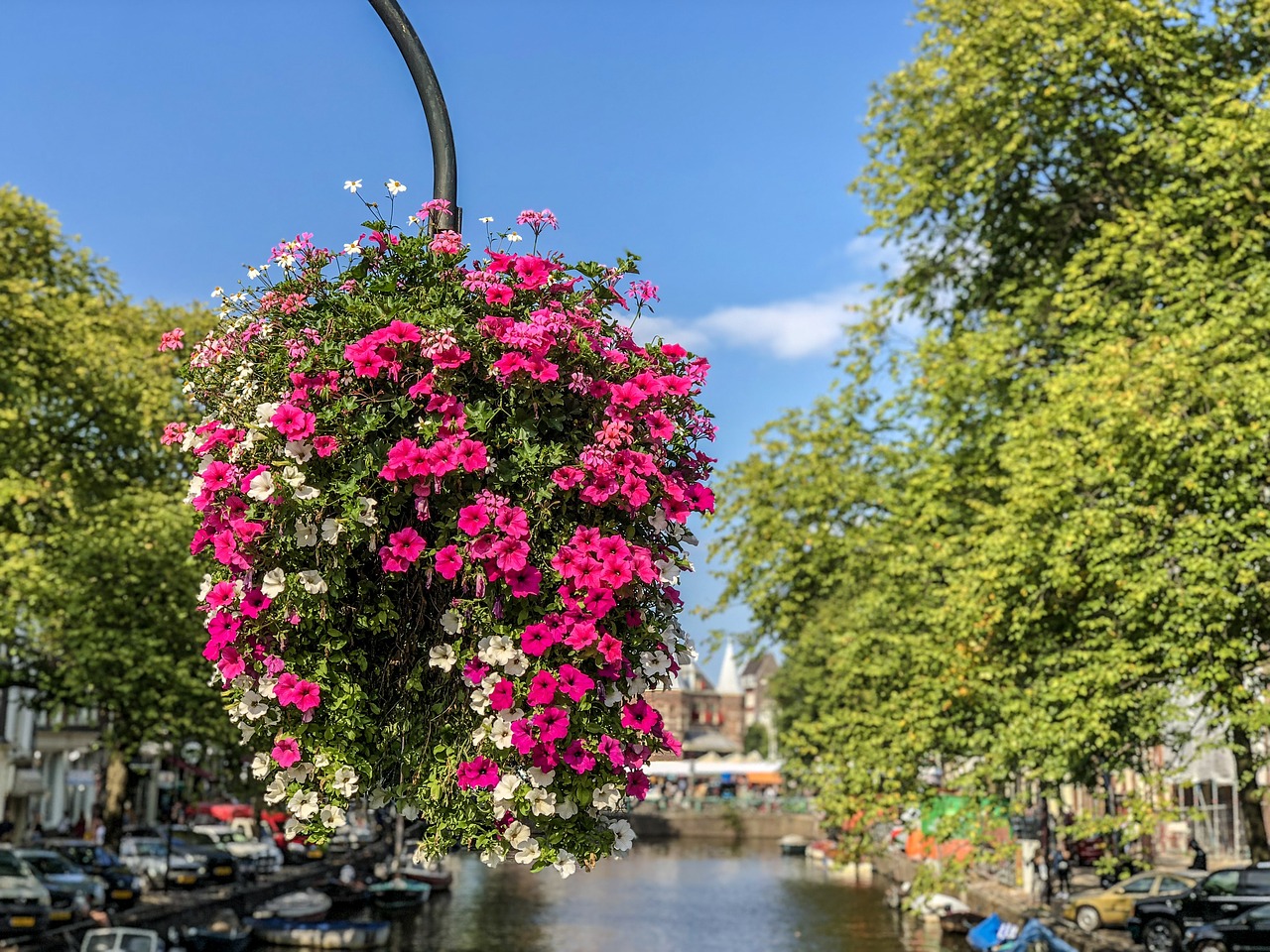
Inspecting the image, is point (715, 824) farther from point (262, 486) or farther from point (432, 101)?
point (262, 486)

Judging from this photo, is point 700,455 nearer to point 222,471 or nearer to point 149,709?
point 222,471

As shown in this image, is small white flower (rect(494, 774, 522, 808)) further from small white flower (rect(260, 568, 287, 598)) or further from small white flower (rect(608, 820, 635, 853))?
small white flower (rect(260, 568, 287, 598))

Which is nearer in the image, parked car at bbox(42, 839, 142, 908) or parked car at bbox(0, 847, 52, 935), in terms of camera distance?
parked car at bbox(0, 847, 52, 935)

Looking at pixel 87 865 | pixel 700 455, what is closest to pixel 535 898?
pixel 87 865

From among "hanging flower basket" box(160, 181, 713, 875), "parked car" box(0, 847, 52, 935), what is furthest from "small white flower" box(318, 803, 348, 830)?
"parked car" box(0, 847, 52, 935)

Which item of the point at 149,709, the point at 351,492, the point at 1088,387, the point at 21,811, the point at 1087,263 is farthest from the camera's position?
the point at 21,811

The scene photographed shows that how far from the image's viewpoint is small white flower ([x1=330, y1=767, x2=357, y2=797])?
185 inches

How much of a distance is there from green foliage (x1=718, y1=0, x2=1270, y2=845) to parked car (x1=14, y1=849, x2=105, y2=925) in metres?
16.4

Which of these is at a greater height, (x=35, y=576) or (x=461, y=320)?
(x=35, y=576)

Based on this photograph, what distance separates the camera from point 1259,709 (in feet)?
63.1

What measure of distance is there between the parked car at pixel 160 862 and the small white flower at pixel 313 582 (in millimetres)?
44620

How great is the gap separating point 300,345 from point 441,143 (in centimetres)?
95

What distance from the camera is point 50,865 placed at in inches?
1439

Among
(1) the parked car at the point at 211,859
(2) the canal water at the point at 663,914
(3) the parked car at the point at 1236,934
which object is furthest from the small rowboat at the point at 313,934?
(3) the parked car at the point at 1236,934
